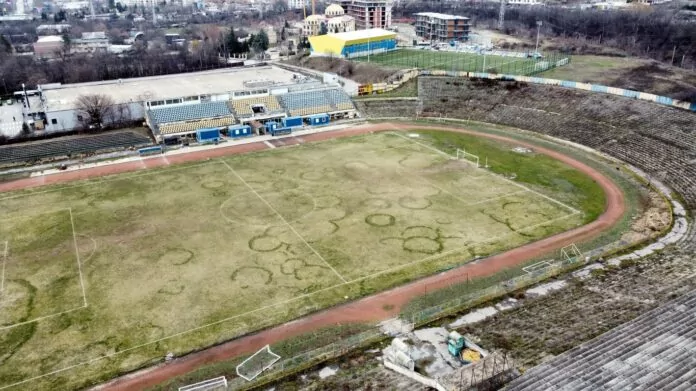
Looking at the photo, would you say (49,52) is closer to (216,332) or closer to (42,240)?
(42,240)

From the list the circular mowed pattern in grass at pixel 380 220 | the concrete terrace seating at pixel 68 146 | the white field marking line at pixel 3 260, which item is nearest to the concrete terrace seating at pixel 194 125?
the concrete terrace seating at pixel 68 146

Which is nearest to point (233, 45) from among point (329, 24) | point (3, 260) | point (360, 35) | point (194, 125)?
point (329, 24)

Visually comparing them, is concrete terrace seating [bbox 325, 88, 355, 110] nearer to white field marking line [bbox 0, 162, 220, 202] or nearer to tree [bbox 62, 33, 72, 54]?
white field marking line [bbox 0, 162, 220, 202]

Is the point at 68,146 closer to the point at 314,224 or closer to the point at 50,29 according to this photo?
the point at 314,224

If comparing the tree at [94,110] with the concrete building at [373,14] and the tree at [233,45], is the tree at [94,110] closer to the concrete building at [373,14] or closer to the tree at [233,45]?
the tree at [233,45]

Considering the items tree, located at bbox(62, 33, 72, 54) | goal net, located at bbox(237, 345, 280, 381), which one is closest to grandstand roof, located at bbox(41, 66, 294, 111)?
tree, located at bbox(62, 33, 72, 54)

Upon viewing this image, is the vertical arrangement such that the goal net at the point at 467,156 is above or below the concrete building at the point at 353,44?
below

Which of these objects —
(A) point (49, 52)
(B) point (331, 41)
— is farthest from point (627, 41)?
(A) point (49, 52)
